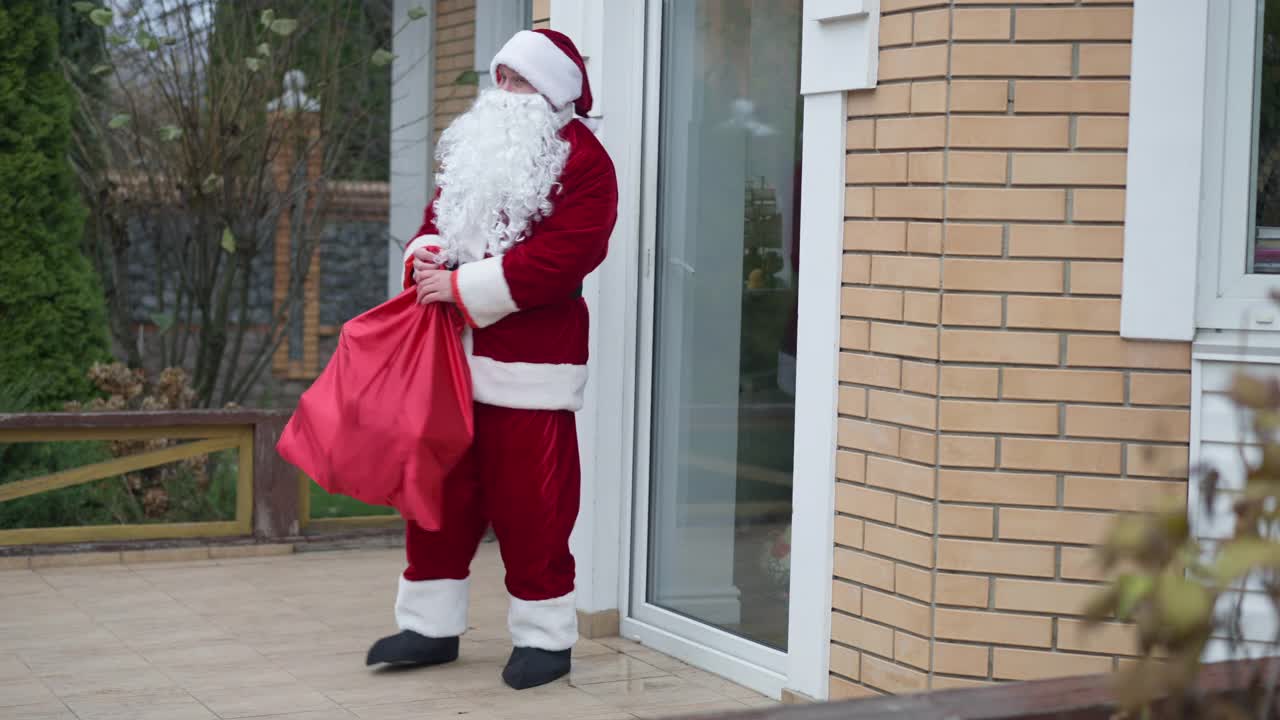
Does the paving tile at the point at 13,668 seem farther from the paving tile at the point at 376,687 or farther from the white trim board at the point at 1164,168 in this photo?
the white trim board at the point at 1164,168

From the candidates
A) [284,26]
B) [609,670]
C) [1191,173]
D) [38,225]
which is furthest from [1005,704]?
[38,225]

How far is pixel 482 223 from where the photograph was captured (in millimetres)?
4375

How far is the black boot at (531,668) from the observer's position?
4.40m

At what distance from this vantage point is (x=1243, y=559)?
116 cm

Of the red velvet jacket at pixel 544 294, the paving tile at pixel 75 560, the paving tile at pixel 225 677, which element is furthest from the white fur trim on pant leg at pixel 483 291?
the paving tile at pixel 75 560

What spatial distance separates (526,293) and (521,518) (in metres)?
0.67

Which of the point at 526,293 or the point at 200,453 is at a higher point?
the point at 526,293

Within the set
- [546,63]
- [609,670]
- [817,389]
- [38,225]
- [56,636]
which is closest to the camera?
[817,389]

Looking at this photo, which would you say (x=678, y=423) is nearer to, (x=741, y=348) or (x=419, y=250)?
(x=741, y=348)

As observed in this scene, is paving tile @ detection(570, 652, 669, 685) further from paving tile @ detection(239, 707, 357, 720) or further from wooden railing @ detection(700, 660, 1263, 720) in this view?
wooden railing @ detection(700, 660, 1263, 720)

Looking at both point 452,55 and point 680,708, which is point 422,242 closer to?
point 680,708

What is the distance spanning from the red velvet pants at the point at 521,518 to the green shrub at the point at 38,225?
3598 millimetres

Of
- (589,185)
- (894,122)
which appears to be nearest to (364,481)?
(589,185)

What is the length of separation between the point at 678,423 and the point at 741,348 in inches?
16.4
